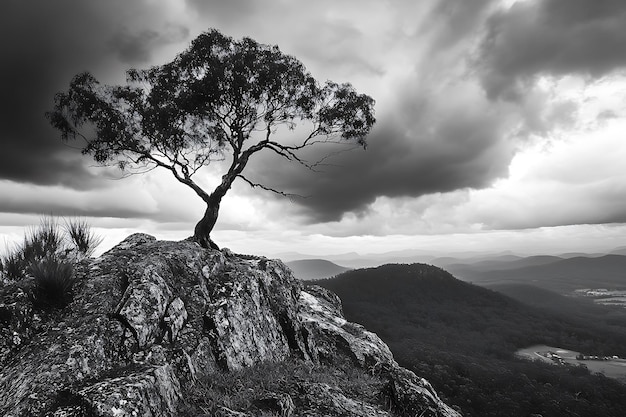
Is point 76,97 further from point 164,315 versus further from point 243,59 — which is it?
point 164,315

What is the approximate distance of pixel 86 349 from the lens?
10.1 meters

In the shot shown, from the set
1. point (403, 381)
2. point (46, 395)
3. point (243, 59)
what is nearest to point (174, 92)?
point (243, 59)

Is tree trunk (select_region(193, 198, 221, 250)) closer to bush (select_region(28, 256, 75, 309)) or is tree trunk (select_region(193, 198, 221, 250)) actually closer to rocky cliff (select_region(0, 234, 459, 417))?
rocky cliff (select_region(0, 234, 459, 417))

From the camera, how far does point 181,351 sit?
1213cm

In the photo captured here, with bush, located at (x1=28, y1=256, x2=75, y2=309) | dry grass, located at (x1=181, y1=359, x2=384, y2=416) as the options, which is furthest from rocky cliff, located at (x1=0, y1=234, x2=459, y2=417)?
bush, located at (x1=28, y1=256, x2=75, y2=309)

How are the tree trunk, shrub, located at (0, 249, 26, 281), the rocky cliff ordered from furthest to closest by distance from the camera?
the tree trunk → shrub, located at (0, 249, 26, 281) → the rocky cliff

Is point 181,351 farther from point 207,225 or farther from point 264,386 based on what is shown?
point 207,225

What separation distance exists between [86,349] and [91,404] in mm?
2691

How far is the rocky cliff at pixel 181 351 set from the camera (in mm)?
8961

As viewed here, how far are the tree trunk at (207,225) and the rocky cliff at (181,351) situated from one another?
11.2ft

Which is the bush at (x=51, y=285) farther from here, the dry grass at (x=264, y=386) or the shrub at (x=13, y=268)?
the dry grass at (x=264, y=386)

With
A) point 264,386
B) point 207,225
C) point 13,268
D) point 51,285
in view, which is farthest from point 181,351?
point 207,225

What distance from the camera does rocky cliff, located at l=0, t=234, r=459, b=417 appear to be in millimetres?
8961

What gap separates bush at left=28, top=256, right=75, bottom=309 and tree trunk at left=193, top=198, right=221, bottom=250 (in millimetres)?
10035
